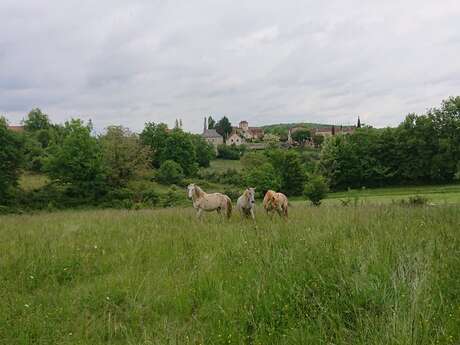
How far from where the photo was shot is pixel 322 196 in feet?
118

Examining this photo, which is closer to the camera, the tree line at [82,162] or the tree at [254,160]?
the tree line at [82,162]

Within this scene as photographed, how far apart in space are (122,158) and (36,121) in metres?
47.4

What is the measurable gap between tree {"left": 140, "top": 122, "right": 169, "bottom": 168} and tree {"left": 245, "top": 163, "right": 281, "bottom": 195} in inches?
890

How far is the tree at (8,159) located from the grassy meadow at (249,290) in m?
43.0

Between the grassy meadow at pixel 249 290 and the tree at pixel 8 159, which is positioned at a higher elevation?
the tree at pixel 8 159

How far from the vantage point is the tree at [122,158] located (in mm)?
52844

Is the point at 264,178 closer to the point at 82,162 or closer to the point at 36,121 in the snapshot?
the point at 82,162

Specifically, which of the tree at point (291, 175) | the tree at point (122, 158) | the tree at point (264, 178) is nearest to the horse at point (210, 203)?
the tree at point (122, 158)

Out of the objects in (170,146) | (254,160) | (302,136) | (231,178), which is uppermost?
(302,136)

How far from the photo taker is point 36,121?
88.3 meters

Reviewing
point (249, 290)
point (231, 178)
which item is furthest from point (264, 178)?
point (249, 290)

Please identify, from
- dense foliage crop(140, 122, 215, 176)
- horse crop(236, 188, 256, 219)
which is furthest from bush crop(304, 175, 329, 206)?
dense foliage crop(140, 122, 215, 176)

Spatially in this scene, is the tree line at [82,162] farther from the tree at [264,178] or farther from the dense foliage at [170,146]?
the tree at [264,178]

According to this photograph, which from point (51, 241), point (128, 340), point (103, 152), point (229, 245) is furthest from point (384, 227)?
point (103, 152)
